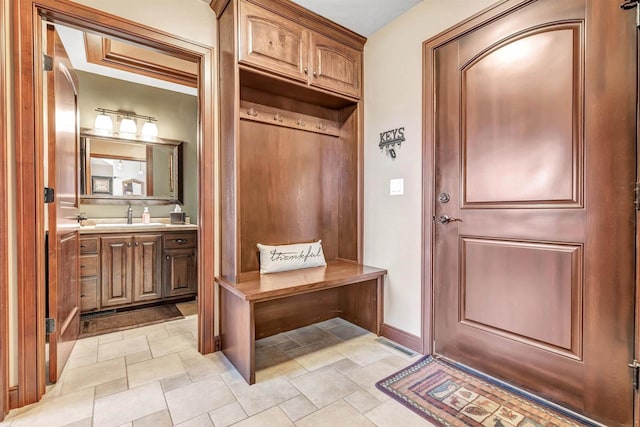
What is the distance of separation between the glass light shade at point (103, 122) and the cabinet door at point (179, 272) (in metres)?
1.58

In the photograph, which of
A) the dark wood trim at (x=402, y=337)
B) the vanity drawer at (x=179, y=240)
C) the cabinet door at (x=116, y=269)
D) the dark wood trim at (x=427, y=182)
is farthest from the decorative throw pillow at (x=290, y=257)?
the cabinet door at (x=116, y=269)

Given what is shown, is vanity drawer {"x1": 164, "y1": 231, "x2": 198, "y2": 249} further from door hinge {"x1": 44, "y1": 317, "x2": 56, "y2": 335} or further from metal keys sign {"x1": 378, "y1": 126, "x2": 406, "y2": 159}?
metal keys sign {"x1": 378, "y1": 126, "x2": 406, "y2": 159}

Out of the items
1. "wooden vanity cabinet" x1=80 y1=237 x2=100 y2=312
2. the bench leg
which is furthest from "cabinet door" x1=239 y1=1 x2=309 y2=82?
"wooden vanity cabinet" x1=80 y1=237 x2=100 y2=312

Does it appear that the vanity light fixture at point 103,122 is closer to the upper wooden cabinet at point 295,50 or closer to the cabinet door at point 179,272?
the cabinet door at point 179,272

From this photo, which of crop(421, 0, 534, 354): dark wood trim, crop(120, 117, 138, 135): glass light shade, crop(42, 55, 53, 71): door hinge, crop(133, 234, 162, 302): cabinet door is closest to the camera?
crop(42, 55, 53, 71): door hinge

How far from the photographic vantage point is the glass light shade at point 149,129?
3.58 meters

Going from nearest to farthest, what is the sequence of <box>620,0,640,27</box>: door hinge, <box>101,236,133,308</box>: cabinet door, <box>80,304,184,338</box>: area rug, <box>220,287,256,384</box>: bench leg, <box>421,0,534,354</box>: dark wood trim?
<box>620,0,640,27</box>: door hinge → <box>220,287,256,384</box>: bench leg → <box>421,0,534,354</box>: dark wood trim → <box>80,304,184,338</box>: area rug → <box>101,236,133,308</box>: cabinet door

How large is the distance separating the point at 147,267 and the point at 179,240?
412 millimetres

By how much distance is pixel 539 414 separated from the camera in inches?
59.0

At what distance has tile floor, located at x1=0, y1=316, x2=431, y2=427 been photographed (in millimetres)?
1480

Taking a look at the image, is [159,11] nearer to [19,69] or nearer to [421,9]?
[19,69]

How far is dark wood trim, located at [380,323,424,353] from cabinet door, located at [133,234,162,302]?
2.42 metres

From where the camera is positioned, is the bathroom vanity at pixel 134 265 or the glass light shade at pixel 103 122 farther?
the glass light shade at pixel 103 122

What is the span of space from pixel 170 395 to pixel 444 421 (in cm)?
146
